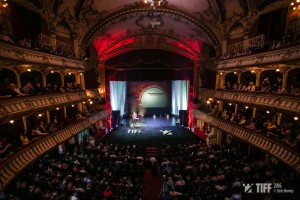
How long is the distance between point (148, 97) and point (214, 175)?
18716 millimetres

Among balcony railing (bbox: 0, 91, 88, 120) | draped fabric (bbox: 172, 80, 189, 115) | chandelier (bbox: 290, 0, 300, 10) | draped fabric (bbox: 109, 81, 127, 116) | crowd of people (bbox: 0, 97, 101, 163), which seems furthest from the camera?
draped fabric (bbox: 172, 80, 189, 115)

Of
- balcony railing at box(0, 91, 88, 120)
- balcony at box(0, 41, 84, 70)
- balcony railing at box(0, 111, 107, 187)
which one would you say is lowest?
balcony railing at box(0, 111, 107, 187)

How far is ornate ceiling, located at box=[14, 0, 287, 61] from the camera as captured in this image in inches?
538

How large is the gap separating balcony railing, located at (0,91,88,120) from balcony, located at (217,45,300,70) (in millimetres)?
12632

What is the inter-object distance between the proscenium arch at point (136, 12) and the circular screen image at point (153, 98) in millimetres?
13322

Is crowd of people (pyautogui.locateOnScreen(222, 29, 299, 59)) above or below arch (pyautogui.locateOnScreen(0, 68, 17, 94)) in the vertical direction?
above

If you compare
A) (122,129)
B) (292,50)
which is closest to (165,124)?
(122,129)

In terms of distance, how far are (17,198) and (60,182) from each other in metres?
2.32

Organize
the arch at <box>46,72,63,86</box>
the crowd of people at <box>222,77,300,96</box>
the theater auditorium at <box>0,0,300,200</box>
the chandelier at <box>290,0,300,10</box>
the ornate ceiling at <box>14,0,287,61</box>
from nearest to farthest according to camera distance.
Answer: the theater auditorium at <box>0,0,300,200</box> < the crowd of people at <box>222,77,300,96</box> < the chandelier at <box>290,0,300,10</box> < the ornate ceiling at <box>14,0,287,61</box> < the arch at <box>46,72,63,86</box>

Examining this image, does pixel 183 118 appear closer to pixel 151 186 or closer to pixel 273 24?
pixel 151 186

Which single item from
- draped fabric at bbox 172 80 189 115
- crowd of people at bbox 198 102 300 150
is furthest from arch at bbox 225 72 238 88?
draped fabric at bbox 172 80 189 115

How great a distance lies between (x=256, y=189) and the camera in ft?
32.6

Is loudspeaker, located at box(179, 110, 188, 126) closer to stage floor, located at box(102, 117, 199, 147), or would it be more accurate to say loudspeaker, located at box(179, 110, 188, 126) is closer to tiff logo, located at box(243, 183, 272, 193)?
stage floor, located at box(102, 117, 199, 147)

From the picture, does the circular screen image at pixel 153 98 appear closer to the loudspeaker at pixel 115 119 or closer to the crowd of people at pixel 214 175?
the loudspeaker at pixel 115 119
